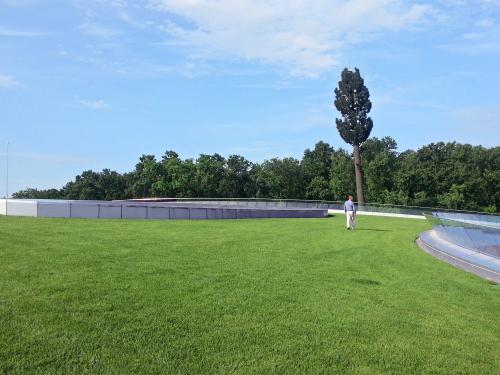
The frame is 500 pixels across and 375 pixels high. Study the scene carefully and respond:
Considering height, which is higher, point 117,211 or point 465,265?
point 117,211

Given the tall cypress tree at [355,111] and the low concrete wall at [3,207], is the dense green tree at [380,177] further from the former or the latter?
the low concrete wall at [3,207]

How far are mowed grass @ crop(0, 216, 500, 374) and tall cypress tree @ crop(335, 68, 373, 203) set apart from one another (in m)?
56.0

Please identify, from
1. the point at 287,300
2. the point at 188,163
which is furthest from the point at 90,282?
the point at 188,163

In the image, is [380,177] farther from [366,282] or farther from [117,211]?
[366,282]

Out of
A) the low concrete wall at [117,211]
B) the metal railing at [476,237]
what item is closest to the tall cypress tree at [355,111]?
the low concrete wall at [117,211]

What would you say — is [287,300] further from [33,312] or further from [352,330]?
[33,312]

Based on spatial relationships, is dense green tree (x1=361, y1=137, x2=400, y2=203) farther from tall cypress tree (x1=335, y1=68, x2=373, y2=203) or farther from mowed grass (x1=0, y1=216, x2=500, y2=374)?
mowed grass (x1=0, y1=216, x2=500, y2=374)

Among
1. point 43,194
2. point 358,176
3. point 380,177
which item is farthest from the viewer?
point 43,194

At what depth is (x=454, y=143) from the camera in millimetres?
91875

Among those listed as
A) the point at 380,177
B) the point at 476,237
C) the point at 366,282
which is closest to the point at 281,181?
the point at 380,177

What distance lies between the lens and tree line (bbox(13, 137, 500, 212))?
264 ft

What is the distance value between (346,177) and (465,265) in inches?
2732

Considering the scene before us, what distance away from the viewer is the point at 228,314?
755 centimetres

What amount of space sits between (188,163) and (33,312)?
84.0 metres
